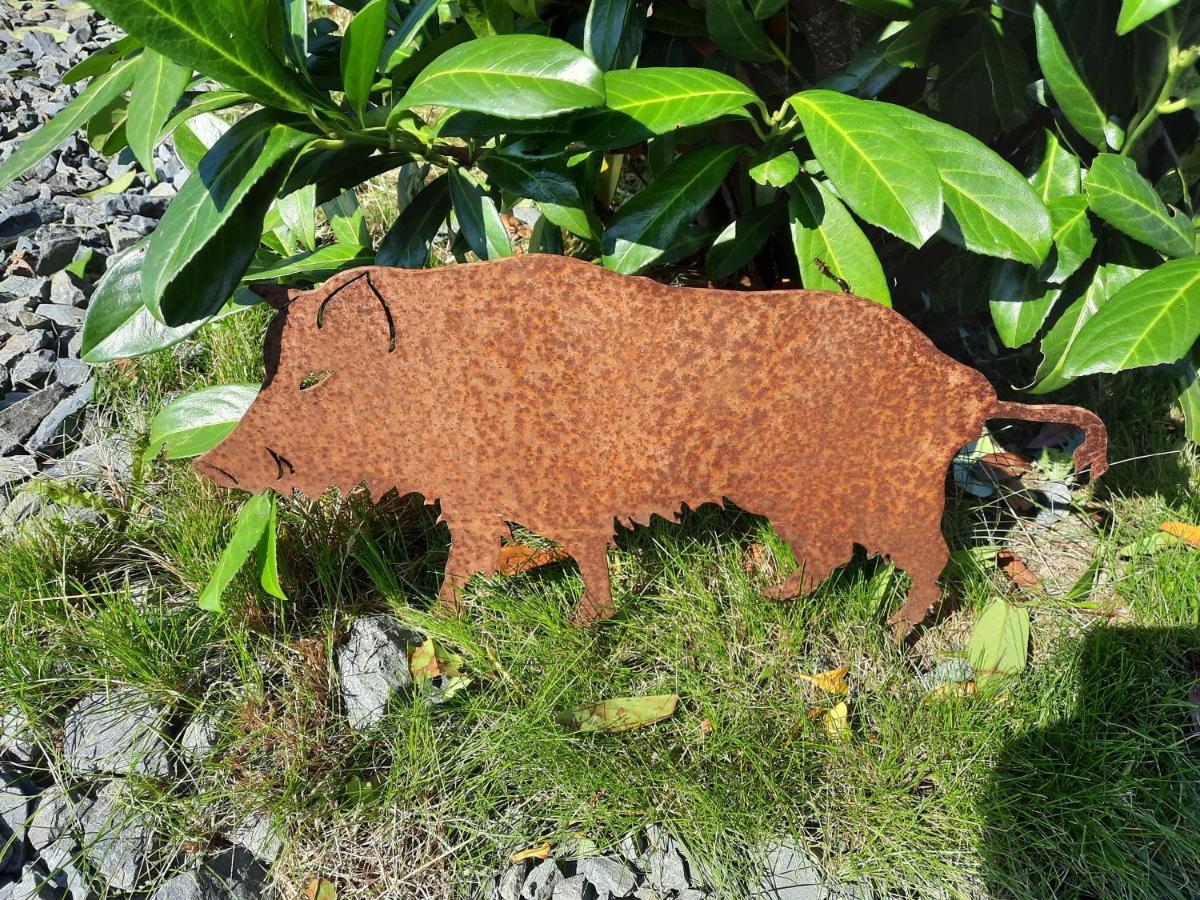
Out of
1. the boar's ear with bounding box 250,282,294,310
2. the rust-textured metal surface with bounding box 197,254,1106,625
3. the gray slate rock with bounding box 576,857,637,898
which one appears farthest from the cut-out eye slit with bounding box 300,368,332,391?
the gray slate rock with bounding box 576,857,637,898

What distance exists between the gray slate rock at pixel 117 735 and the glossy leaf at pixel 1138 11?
1.99 metres

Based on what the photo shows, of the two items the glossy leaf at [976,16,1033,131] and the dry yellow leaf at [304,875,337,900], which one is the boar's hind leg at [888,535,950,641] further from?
the dry yellow leaf at [304,875,337,900]

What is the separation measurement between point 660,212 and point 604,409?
355mm

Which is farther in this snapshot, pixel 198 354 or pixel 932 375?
pixel 198 354

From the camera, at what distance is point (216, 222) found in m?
1.43

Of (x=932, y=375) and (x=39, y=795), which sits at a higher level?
(x=932, y=375)

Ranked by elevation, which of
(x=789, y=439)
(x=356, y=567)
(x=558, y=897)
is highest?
(x=789, y=439)

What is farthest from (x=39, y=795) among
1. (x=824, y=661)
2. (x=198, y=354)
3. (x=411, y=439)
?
(x=824, y=661)

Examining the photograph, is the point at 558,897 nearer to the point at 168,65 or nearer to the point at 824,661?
the point at 824,661

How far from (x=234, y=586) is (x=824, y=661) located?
121 cm

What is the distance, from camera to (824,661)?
1984mm

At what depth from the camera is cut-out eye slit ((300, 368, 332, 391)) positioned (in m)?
1.72

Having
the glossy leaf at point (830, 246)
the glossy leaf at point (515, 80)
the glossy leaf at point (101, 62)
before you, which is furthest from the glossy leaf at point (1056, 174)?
the glossy leaf at point (101, 62)

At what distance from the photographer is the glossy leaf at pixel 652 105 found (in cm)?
153
